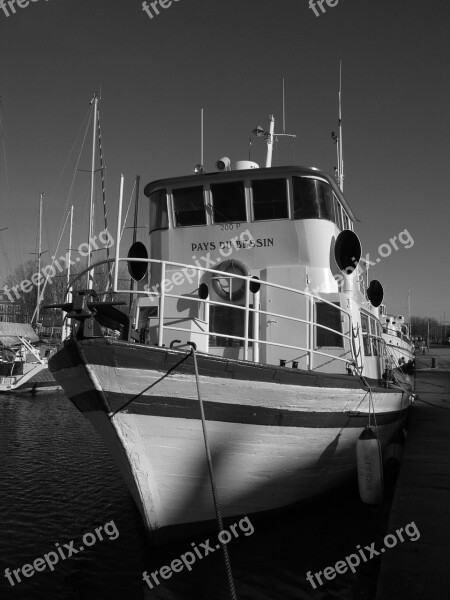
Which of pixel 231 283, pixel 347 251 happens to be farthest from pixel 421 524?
pixel 347 251

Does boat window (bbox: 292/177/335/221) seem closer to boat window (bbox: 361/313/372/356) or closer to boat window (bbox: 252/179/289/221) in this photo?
boat window (bbox: 252/179/289/221)

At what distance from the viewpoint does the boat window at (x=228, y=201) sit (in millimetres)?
8469

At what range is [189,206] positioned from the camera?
8.73 meters

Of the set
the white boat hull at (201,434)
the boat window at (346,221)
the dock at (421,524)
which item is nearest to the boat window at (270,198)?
the boat window at (346,221)

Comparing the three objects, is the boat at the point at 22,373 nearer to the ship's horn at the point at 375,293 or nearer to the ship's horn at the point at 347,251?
the ship's horn at the point at 375,293

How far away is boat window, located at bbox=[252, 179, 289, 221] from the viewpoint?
27.3 ft

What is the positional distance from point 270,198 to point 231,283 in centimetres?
159

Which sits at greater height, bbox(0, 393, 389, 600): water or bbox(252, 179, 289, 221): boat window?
bbox(252, 179, 289, 221): boat window

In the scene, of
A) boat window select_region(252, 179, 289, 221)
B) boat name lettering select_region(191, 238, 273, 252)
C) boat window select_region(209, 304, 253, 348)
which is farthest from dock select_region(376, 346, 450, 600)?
boat window select_region(252, 179, 289, 221)

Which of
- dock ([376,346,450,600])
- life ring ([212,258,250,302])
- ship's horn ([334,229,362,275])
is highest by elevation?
ship's horn ([334,229,362,275])

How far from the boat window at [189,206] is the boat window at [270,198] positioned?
95 centimetres

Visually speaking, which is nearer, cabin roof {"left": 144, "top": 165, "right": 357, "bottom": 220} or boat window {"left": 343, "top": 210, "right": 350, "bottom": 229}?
cabin roof {"left": 144, "top": 165, "right": 357, "bottom": 220}

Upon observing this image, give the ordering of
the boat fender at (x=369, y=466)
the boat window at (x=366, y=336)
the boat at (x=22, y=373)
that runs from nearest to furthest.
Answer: the boat fender at (x=369, y=466) < the boat window at (x=366, y=336) < the boat at (x=22, y=373)

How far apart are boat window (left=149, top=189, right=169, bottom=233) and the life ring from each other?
4.68ft
